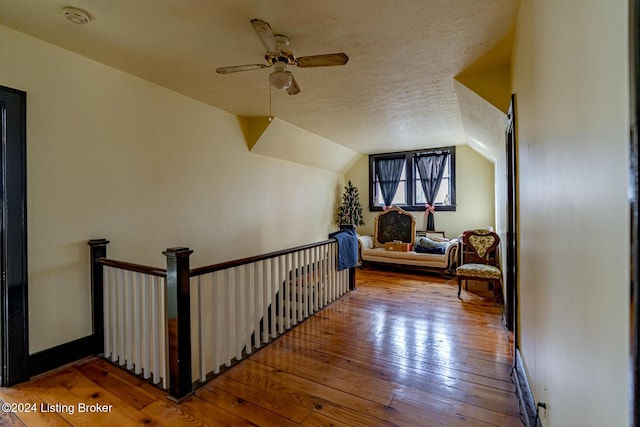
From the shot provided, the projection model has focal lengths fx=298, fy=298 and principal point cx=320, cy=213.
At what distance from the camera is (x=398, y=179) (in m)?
6.95

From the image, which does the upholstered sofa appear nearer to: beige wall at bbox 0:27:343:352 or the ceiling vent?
beige wall at bbox 0:27:343:352

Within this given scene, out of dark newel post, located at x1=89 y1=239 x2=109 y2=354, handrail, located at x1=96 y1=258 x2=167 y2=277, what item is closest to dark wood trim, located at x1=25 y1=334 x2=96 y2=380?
dark newel post, located at x1=89 y1=239 x2=109 y2=354

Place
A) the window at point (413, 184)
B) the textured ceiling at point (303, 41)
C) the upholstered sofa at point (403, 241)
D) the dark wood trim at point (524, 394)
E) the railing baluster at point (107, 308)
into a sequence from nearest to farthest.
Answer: the dark wood trim at point (524, 394)
the textured ceiling at point (303, 41)
the railing baluster at point (107, 308)
the upholstered sofa at point (403, 241)
the window at point (413, 184)

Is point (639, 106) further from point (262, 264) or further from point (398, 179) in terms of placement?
point (398, 179)

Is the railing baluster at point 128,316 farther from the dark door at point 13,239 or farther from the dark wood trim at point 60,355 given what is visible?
the dark door at point 13,239

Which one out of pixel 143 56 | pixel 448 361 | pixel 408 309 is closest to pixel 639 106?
pixel 448 361

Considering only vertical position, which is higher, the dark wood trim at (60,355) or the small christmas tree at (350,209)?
the small christmas tree at (350,209)

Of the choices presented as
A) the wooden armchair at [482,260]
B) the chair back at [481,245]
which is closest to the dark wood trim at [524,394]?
the wooden armchair at [482,260]

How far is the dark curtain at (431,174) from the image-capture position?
652 cm

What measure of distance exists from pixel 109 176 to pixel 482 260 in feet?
16.1

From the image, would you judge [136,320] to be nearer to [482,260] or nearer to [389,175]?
[482,260]

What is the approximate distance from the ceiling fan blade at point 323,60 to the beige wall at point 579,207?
1126 millimetres

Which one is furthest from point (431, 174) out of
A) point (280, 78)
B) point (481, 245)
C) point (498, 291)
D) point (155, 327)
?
point (155, 327)

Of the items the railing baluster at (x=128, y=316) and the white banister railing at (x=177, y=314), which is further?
the railing baluster at (x=128, y=316)
